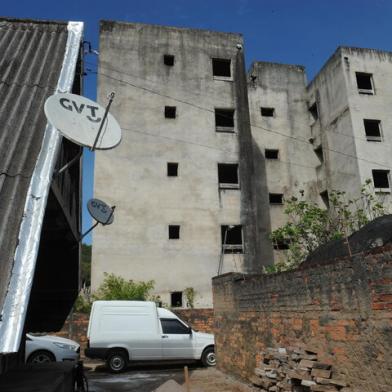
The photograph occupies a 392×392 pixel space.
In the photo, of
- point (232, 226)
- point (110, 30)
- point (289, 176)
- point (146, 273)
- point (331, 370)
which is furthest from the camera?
point (289, 176)

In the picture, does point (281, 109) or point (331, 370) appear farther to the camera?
point (281, 109)

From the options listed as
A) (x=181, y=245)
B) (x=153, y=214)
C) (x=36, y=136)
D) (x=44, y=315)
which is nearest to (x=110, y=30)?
(x=153, y=214)

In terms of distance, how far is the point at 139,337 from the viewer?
1404 cm

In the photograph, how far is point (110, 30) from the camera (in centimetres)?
2336

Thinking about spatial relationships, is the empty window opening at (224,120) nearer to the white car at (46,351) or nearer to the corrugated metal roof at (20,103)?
the white car at (46,351)

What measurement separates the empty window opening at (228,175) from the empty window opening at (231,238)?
2292 mm

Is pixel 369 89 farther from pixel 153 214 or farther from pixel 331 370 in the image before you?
pixel 331 370

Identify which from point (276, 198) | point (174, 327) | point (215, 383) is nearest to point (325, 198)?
point (276, 198)

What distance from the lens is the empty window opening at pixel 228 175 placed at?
22406mm

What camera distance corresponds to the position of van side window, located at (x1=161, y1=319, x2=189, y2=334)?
14.4 metres

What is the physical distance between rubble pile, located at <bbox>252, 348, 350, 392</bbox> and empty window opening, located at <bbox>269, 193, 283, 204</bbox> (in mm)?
17239

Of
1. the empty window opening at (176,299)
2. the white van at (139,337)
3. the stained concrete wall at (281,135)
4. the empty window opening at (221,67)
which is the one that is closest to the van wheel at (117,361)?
the white van at (139,337)

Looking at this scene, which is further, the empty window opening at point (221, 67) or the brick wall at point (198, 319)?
the empty window opening at point (221, 67)

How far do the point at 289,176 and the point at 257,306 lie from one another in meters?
17.1
